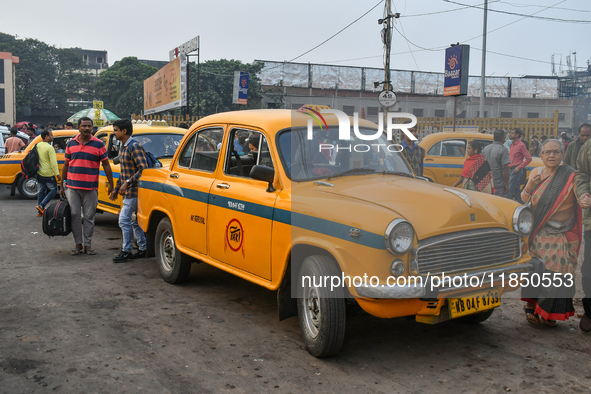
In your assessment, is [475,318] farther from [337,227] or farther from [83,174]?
[83,174]

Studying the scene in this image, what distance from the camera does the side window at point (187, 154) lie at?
5.69 meters

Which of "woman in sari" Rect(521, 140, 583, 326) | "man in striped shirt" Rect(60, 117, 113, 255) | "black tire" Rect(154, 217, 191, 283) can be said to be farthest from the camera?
"man in striped shirt" Rect(60, 117, 113, 255)

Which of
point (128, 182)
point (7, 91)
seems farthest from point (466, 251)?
point (7, 91)

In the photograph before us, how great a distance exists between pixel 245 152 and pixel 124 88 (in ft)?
163

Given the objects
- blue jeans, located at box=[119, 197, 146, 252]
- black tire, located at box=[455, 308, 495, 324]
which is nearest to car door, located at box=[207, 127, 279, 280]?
black tire, located at box=[455, 308, 495, 324]

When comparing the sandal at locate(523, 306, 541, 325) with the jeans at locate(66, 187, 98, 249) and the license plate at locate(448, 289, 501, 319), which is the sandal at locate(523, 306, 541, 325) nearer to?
the license plate at locate(448, 289, 501, 319)

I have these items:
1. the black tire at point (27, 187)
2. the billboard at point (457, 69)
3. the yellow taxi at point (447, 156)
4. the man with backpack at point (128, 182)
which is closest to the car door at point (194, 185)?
the man with backpack at point (128, 182)

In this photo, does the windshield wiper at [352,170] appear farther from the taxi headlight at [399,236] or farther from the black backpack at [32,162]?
the black backpack at [32,162]

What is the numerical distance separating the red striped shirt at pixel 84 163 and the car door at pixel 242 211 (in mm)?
2984

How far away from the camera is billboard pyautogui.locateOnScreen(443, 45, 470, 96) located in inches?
701

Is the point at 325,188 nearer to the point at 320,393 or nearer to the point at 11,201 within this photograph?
the point at 320,393

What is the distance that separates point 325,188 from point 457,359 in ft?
5.49

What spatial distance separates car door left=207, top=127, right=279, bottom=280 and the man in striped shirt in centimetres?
298

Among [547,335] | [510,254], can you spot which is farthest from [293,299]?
[547,335]
